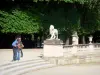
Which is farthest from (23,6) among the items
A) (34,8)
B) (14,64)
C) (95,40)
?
(95,40)

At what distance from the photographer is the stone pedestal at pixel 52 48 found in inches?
766

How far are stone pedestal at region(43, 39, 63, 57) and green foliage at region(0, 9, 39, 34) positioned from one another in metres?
7.16

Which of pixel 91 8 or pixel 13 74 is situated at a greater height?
pixel 91 8

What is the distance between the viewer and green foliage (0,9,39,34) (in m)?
25.9

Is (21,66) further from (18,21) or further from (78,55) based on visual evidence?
(18,21)

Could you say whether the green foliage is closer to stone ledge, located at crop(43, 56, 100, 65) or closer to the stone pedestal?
stone ledge, located at crop(43, 56, 100, 65)

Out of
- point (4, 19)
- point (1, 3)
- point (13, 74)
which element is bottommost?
point (13, 74)

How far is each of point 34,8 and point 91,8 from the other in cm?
538

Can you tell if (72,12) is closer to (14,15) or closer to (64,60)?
(14,15)

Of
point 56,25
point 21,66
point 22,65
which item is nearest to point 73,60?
point 22,65

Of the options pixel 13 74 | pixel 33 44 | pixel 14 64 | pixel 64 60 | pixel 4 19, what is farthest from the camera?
pixel 33 44

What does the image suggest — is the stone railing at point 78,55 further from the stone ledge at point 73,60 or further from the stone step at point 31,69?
the stone step at point 31,69

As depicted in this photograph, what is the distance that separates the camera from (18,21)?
26141mm

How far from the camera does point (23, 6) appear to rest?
1064 inches
